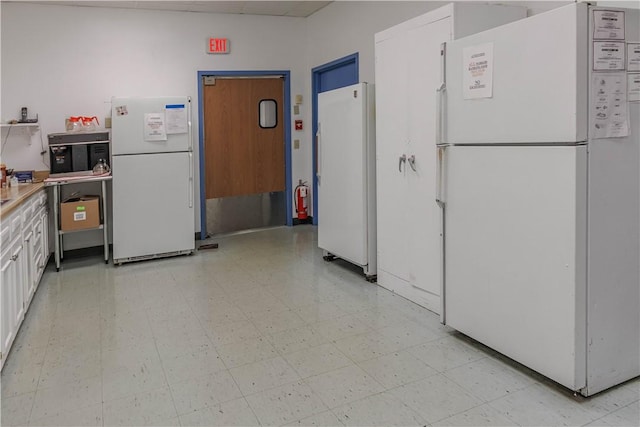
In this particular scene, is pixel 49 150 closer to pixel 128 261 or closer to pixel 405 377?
pixel 128 261

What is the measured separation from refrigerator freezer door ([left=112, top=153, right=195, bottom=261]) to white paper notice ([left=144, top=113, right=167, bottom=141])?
0.18 m

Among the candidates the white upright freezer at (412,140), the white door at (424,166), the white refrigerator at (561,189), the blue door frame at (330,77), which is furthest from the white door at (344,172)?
the white refrigerator at (561,189)

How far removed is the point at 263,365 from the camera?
8.47ft

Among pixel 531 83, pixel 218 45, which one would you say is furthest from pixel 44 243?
pixel 531 83

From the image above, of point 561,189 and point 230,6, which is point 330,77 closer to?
point 230,6

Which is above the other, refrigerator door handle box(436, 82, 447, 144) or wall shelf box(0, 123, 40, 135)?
wall shelf box(0, 123, 40, 135)

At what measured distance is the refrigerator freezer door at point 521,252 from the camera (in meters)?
2.08

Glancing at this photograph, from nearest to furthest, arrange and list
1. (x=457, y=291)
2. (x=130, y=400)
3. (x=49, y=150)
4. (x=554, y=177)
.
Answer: (x=554, y=177), (x=130, y=400), (x=457, y=291), (x=49, y=150)

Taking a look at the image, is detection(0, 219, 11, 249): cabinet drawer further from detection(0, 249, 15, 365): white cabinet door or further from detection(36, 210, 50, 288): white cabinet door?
detection(36, 210, 50, 288): white cabinet door

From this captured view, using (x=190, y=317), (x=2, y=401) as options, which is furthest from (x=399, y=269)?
(x=2, y=401)

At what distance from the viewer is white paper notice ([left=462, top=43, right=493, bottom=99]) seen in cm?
238

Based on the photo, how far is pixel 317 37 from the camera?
598 cm

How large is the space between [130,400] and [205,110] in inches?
165

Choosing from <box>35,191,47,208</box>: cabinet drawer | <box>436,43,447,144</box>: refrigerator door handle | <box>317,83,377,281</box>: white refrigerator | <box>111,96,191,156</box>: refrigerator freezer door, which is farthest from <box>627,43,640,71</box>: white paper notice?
<box>35,191,47,208</box>: cabinet drawer
